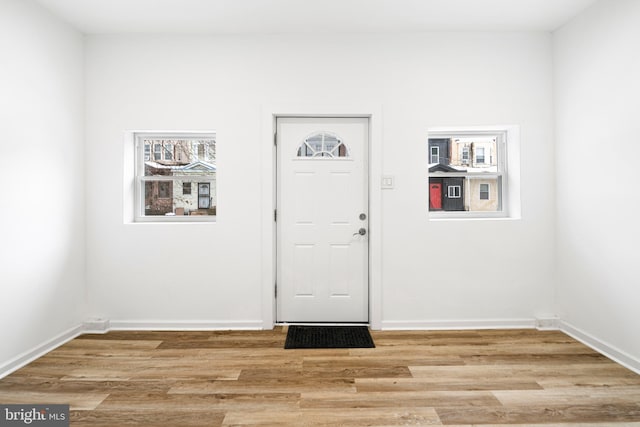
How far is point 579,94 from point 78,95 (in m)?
4.42

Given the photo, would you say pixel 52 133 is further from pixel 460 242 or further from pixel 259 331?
pixel 460 242

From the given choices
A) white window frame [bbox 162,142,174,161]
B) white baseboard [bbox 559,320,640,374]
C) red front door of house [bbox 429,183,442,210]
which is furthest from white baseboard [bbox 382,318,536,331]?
white window frame [bbox 162,142,174,161]

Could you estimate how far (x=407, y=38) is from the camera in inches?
135

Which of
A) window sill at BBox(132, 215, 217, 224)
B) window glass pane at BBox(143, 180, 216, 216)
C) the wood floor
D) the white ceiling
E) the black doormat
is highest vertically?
the white ceiling

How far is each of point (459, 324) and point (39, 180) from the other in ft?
12.5

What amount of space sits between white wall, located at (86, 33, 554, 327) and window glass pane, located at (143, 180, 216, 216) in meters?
0.26

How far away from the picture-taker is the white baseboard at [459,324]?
346 cm

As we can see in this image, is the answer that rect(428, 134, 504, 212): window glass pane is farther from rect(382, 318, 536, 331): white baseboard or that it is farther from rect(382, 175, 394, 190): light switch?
rect(382, 318, 536, 331): white baseboard

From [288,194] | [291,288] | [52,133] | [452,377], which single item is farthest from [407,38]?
[52,133]

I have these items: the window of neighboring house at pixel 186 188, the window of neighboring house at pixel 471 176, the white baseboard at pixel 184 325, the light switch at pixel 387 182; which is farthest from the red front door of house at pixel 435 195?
the window of neighboring house at pixel 186 188

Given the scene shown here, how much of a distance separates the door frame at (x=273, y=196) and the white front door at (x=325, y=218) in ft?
0.39

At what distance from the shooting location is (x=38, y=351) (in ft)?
9.50

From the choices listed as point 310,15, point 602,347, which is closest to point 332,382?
point 602,347

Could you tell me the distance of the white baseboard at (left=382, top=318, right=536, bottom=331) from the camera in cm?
346
